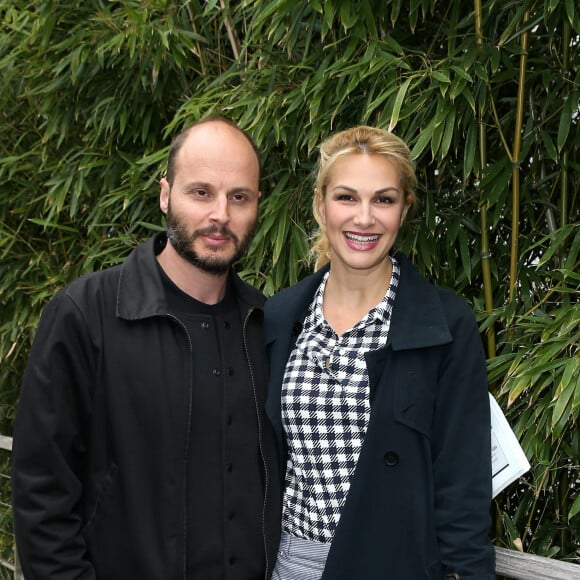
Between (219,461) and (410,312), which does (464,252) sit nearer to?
(410,312)

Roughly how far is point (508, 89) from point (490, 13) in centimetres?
36

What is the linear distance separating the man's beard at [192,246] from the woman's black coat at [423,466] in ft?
1.26

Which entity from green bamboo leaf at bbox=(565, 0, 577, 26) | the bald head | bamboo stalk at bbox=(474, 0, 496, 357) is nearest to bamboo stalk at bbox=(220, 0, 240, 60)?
bamboo stalk at bbox=(474, 0, 496, 357)

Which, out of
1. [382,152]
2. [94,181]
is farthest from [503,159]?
[94,181]

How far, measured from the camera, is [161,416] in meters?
1.70

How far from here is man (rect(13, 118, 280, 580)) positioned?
1.61 metres

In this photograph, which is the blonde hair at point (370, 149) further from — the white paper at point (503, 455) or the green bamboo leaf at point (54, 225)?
the green bamboo leaf at point (54, 225)

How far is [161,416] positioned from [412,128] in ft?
3.78

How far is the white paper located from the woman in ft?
0.35

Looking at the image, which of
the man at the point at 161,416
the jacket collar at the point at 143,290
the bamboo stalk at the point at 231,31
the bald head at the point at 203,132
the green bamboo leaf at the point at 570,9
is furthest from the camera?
the bamboo stalk at the point at 231,31

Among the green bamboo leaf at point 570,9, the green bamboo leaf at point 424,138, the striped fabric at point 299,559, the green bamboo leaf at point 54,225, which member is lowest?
the striped fabric at point 299,559

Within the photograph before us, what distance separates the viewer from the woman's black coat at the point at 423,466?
1.65 m

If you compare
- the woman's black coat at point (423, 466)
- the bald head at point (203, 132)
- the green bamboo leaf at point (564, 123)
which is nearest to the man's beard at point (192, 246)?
the bald head at point (203, 132)

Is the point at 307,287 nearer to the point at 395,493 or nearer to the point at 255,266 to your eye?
the point at 395,493
